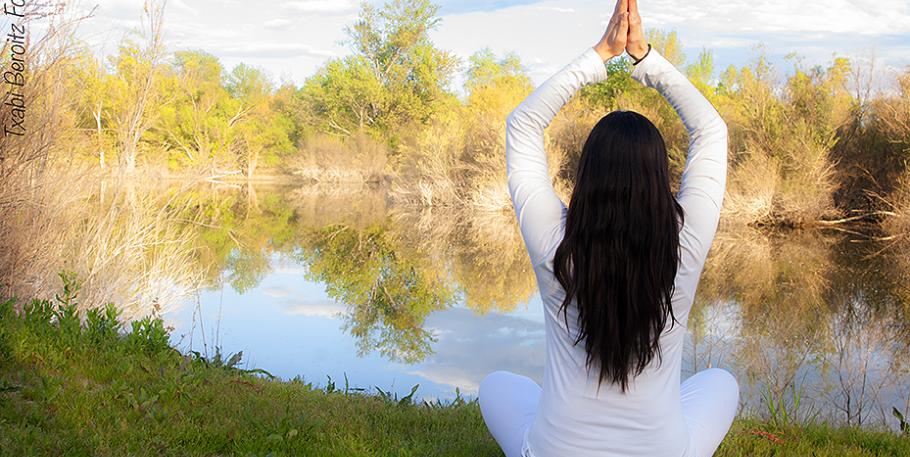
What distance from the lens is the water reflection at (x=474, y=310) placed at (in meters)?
6.50

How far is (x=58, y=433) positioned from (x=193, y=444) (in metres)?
0.56

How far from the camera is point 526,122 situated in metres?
2.05

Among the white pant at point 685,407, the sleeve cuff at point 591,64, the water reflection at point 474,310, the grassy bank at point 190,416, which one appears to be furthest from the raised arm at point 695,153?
the water reflection at point 474,310

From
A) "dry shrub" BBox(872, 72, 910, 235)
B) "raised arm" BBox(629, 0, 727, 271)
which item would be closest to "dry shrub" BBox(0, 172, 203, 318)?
"raised arm" BBox(629, 0, 727, 271)

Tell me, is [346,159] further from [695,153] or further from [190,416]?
[695,153]

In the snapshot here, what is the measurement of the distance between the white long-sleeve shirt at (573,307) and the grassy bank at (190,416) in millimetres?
1217

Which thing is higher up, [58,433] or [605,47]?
[605,47]

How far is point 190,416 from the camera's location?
133 inches

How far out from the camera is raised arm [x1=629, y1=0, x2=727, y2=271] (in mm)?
1961

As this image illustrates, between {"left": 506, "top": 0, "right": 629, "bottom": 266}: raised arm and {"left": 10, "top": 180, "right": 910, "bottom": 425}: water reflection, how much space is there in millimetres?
3136

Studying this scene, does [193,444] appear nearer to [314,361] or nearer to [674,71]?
[674,71]

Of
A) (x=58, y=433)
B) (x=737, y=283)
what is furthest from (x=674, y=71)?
(x=737, y=283)

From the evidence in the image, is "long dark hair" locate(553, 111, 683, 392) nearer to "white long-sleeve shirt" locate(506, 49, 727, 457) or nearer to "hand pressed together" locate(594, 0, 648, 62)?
"white long-sleeve shirt" locate(506, 49, 727, 457)

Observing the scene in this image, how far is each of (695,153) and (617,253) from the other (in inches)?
16.0
